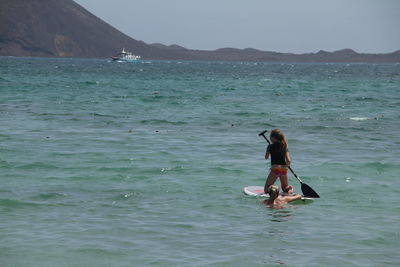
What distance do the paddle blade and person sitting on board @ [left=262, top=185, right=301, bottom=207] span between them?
420mm

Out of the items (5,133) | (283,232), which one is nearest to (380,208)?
(283,232)

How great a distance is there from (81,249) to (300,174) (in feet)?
26.5

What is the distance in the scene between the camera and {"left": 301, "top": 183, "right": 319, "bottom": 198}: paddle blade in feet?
47.6

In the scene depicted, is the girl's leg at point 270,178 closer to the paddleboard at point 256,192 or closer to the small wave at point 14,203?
the paddleboard at point 256,192

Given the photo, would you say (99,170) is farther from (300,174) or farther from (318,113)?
(318,113)

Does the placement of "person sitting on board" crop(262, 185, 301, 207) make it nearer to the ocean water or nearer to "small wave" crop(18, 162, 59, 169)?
the ocean water

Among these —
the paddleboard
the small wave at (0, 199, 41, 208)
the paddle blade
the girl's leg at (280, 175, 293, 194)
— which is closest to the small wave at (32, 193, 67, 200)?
the small wave at (0, 199, 41, 208)

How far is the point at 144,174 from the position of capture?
670 inches

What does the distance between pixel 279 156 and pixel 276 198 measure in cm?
94

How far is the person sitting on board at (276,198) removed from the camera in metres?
13.6

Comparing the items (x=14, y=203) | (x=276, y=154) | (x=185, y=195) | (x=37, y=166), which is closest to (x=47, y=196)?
(x=14, y=203)

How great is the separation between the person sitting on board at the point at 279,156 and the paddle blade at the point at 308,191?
348 mm

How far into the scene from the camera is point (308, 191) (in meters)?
14.6

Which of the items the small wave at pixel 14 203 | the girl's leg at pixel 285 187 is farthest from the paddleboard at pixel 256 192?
the small wave at pixel 14 203
